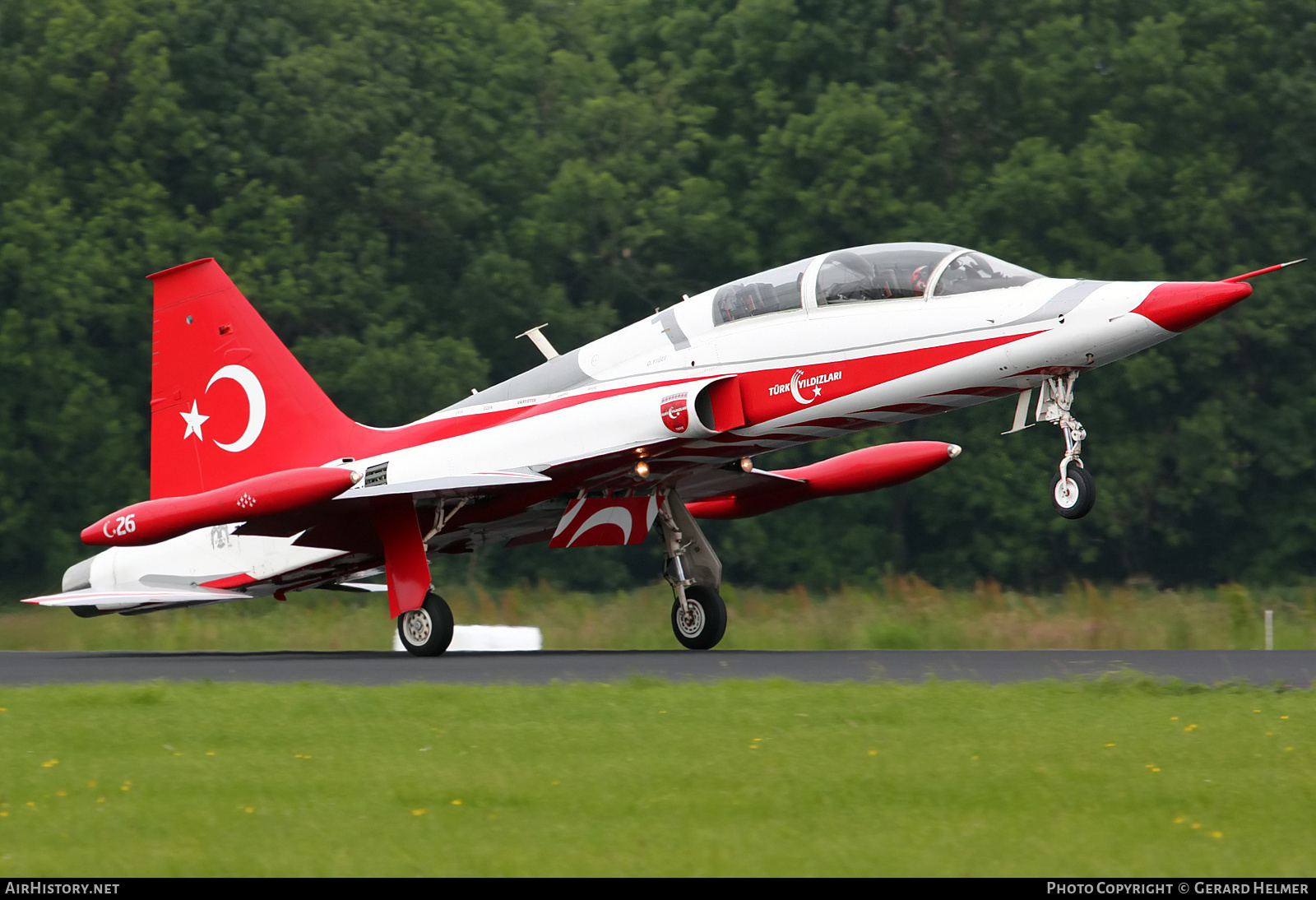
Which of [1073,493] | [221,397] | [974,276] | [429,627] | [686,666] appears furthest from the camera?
[221,397]

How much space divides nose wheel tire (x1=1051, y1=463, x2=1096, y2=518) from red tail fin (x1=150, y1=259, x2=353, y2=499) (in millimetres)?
8001

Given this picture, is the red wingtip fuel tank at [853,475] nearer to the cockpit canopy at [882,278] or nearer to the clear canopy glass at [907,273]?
the cockpit canopy at [882,278]

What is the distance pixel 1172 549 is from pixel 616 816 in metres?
31.5

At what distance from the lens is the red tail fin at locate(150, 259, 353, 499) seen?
18.0 meters

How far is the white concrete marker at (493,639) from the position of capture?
19500 millimetres

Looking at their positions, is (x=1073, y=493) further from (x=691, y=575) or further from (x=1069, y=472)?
(x=691, y=575)

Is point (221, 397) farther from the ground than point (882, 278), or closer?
farther from the ground

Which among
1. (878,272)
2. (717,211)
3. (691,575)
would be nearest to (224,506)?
(691,575)

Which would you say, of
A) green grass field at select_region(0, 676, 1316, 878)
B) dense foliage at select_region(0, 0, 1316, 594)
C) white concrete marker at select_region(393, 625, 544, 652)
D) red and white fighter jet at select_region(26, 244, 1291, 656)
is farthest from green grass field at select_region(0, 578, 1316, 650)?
dense foliage at select_region(0, 0, 1316, 594)

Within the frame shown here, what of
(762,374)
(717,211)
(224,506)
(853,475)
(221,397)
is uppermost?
(717,211)

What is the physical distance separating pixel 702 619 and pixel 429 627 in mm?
2807

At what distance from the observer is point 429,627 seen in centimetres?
1625

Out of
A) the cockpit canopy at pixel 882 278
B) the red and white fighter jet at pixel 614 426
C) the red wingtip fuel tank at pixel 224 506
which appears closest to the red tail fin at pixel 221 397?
the red and white fighter jet at pixel 614 426

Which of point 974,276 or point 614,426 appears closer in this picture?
point 974,276
